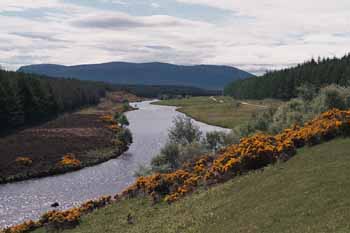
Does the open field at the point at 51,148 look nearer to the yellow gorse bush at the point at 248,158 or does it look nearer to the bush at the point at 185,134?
the bush at the point at 185,134

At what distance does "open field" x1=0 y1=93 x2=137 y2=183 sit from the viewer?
64.0m

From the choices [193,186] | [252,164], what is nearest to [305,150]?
[252,164]

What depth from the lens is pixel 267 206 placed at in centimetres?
2309

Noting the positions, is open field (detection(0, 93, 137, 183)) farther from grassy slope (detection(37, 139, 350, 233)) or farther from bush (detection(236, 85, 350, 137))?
grassy slope (detection(37, 139, 350, 233))

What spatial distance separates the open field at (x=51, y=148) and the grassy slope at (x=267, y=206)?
31.0 metres

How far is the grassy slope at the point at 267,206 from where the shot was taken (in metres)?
19.9

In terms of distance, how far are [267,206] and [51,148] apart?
62174mm

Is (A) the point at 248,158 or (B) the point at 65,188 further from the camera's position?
(B) the point at 65,188

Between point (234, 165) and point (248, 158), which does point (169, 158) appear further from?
point (248, 158)

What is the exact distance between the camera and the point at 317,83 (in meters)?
134

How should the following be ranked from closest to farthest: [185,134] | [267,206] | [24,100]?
[267,206], [185,134], [24,100]

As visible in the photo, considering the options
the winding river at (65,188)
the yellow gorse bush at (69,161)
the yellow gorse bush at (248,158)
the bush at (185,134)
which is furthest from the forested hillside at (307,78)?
the yellow gorse bush at (248,158)

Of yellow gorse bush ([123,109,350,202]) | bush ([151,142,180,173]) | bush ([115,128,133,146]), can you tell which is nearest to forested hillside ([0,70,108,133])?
bush ([115,128,133,146])


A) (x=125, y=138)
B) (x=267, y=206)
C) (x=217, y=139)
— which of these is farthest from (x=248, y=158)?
(x=125, y=138)
